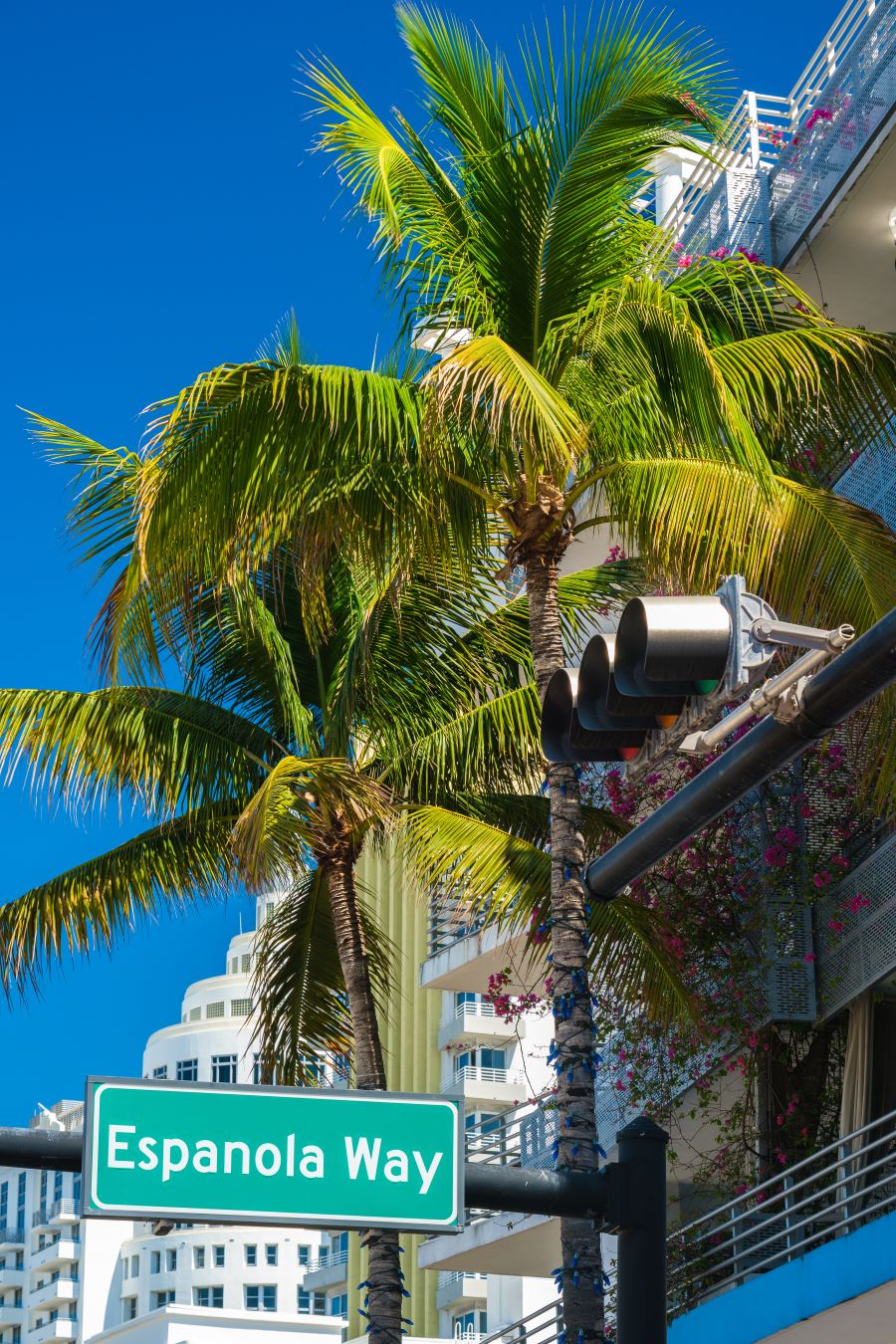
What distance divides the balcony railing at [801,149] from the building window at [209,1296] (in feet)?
297

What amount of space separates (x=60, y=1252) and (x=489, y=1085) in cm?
7945

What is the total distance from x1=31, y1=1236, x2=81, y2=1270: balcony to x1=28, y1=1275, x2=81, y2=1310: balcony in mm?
1073

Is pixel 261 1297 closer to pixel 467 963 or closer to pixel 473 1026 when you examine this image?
pixel 473 1026

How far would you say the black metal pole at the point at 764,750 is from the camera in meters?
5.48

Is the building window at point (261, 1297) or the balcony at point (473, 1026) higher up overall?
the building window at point (261, 1297)

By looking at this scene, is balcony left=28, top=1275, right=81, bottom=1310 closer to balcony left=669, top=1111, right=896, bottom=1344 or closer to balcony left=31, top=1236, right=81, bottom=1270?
balcony left=31, top=1236, right=81, bottom=1270

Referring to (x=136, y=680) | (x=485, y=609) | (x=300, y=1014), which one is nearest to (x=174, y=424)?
(x=136, y=680)

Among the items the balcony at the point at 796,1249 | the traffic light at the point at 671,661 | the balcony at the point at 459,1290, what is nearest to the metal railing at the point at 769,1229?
the balcony at the point at 796,1249

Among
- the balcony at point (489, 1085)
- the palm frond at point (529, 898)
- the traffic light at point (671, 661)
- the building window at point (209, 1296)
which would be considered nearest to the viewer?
the traffic light at point (671, 661)

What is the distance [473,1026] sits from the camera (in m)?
48.3

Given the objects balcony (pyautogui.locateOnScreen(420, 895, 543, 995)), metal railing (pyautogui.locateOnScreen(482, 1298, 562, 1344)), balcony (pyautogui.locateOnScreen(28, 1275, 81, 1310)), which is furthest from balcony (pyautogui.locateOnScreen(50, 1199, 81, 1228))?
metal railing (pyautogui.locateOnScreen(482, 1298, 562, 1344))

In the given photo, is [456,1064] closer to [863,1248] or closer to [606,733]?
[863,1248]

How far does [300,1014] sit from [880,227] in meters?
8.87

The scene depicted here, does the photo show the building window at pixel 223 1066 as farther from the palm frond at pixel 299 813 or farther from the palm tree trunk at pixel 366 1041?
the palm frond at pixel 299 813
